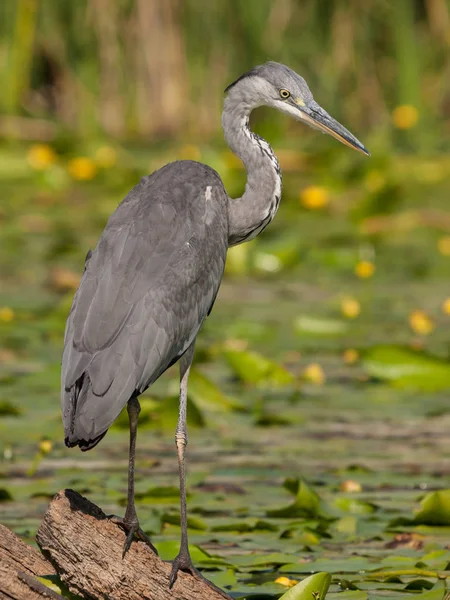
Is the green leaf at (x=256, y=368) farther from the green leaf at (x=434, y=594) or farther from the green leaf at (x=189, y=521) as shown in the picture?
the green leaf at (x=434, y=594)

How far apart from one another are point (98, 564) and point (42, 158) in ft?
17.9

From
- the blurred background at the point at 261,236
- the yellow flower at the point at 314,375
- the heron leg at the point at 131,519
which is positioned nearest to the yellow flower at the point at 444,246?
the blurred background at the point at 261,236

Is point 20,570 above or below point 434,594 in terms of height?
below

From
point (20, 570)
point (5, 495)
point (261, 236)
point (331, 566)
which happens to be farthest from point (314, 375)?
point (20, 570)

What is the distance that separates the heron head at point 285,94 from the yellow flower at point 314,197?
12.7ft

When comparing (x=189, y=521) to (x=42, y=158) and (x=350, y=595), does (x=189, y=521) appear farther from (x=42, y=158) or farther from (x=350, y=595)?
(x=42, y=158)

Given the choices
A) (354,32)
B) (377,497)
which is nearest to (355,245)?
(354,32)

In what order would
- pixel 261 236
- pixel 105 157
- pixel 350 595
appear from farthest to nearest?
pixel 105 157 < pixel 261 236 < pixel 350 595

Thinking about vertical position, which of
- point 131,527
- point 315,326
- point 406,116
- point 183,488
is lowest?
point 131,527

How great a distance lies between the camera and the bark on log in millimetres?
3324

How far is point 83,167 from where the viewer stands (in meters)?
8.68

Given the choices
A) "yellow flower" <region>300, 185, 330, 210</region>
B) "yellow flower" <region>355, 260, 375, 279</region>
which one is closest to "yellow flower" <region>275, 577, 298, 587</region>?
"yellow flower" <region>355, 260, 375, 279</region>

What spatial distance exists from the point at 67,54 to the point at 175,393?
3623mm

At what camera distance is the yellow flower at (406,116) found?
895cm
